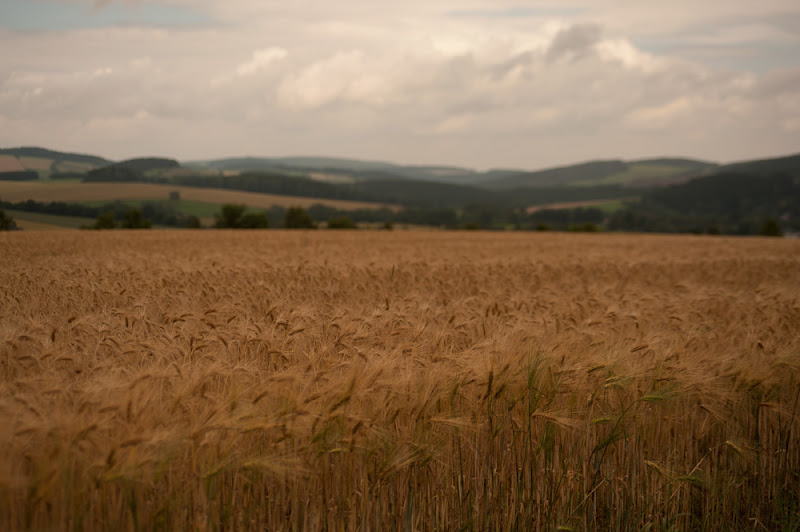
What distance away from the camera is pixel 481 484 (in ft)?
10.2

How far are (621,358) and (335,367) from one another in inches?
77.5

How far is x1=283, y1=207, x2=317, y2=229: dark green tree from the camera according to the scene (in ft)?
200

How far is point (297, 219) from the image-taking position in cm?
6131

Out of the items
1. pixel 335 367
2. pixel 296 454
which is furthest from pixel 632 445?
pixel 296 454

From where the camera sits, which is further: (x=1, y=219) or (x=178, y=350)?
(x=1, y=219)

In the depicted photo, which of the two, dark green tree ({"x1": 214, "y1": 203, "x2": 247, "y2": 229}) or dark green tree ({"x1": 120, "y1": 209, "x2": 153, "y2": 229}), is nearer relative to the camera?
dark green tree ({"x1": 120, "y1": 209, "x2": 153, "y2": 229})

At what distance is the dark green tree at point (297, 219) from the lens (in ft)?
200

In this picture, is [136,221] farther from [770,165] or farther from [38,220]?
[770,165]

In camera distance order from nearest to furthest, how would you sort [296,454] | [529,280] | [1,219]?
[296,454] < [529,280] < [1,219]

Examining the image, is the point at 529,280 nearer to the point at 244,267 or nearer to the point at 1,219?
the point at 244,267

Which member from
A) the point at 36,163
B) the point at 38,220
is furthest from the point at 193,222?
the point at 36,163

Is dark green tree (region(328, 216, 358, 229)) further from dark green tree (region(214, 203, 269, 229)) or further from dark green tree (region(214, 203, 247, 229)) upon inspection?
dark green tree (region(214, 203, 247, 229))

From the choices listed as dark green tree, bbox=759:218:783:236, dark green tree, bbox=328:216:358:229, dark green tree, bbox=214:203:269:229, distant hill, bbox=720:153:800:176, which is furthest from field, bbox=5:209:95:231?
distant hill, bbox=720:153:800:176

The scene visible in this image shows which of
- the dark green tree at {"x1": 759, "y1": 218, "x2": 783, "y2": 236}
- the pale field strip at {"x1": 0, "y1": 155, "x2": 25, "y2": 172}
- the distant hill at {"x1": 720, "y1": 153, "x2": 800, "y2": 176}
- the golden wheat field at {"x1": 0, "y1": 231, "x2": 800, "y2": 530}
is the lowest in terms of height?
the golden wheat field at {"x1": 0, "y1": 231, "x2": 800, "y2": 530}
